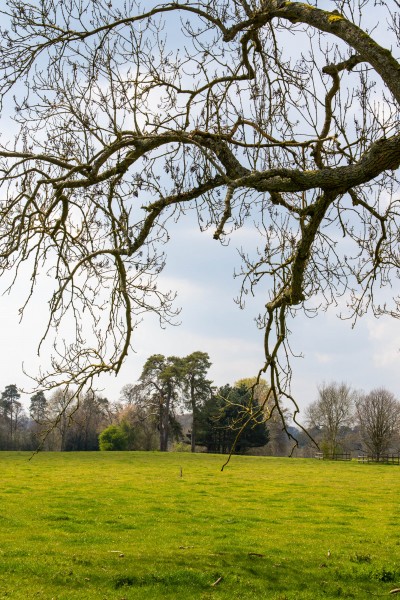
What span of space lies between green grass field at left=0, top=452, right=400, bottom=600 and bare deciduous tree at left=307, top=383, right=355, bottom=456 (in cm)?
3155

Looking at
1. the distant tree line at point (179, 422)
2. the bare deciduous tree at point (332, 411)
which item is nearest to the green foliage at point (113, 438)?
the distant tree line at point (179, 422)

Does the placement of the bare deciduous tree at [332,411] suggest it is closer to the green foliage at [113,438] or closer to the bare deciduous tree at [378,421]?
the bare deciduous tree at [378,421]

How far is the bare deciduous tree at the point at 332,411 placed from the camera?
184 ft

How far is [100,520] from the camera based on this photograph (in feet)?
47.5

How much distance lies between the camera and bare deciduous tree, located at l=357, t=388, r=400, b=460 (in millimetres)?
51125

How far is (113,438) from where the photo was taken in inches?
1972

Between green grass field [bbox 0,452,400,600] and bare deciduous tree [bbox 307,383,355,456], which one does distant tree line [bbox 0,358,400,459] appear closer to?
bare deciduous tree [bbox 307,383,355,456]

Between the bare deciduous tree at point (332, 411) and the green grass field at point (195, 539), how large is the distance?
104ft

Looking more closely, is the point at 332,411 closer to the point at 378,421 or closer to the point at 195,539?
the point at 378,421

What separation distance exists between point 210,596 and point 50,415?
55.7 m

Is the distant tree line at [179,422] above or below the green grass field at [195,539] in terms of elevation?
above

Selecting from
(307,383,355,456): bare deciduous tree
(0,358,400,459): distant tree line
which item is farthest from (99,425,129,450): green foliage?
(307,383,355,456): bare deciduous tree

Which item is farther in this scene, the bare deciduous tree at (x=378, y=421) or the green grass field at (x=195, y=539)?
the bare deciduous tree at (x=378, y=421)

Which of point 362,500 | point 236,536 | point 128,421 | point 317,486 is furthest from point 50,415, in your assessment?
point 236,536
